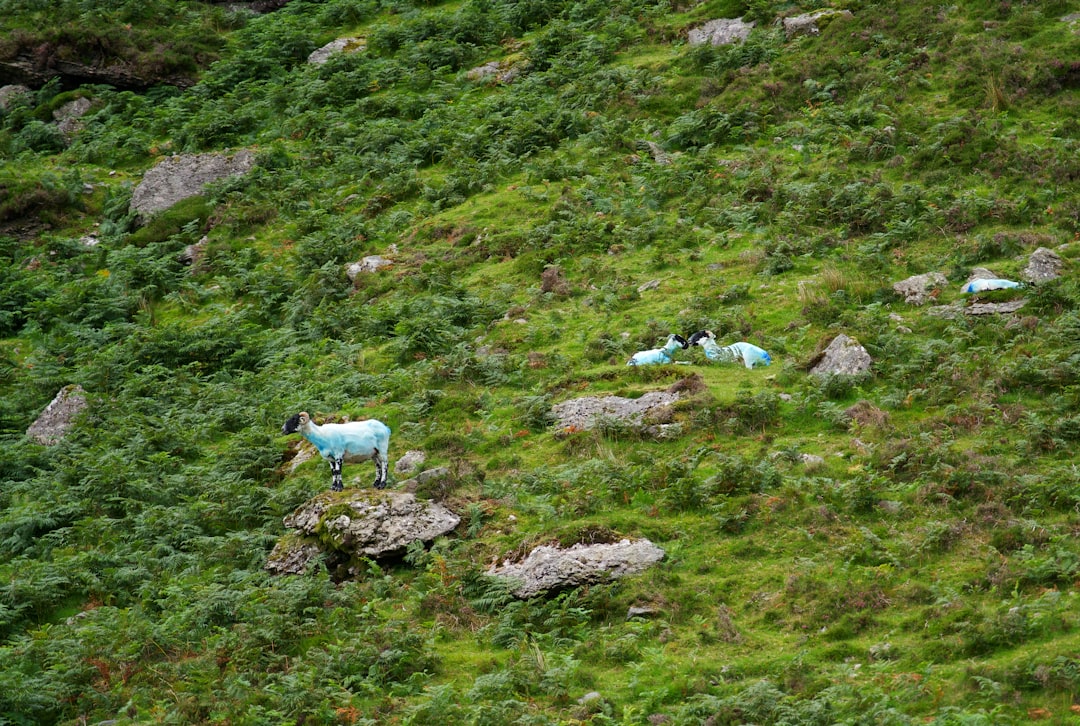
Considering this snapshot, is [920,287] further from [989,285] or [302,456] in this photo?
[302,456]

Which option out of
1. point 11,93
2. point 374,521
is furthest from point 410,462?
point 11,93

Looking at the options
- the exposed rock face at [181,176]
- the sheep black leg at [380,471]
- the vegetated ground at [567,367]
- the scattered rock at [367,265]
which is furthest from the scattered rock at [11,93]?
the sheep black leg at [380,471]

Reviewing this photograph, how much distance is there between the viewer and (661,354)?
20.0 m

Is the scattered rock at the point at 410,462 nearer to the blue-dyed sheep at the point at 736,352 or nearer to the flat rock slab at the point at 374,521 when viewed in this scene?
the flat rock slab at the point at 374,521

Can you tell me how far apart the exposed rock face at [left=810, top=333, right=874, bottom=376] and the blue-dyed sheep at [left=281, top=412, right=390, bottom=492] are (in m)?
7.27

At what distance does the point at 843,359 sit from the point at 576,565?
6624 mm

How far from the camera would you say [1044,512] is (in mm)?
13758

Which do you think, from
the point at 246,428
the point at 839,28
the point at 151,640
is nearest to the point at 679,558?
the point at 151,640

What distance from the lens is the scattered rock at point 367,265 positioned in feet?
88.2

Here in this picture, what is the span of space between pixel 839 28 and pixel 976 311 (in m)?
14.6

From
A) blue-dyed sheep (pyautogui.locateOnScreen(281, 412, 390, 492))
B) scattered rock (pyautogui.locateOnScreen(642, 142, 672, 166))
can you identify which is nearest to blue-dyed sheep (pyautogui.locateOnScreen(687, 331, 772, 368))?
blue-dyed sheep (pyautogui.locateOnScreen(281, 412, 390, 492))

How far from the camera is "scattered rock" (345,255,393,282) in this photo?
26891 millimetres

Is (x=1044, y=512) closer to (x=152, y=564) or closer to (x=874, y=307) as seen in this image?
(x=874, y=307)

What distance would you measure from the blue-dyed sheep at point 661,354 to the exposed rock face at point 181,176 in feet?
57.7
